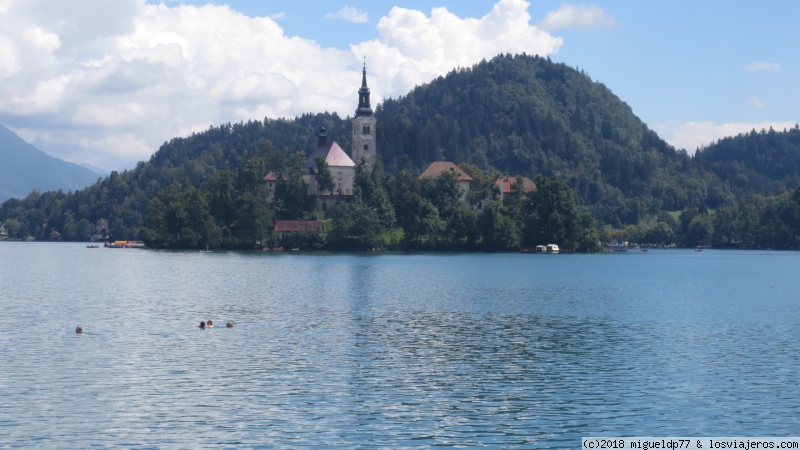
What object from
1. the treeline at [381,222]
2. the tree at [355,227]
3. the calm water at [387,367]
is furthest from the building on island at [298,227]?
the calm water at [387,367]

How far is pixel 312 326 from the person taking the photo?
57219mm

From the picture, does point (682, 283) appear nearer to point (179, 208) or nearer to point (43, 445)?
point (43, 445)

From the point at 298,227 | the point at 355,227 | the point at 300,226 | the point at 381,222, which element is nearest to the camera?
the point at 355,227

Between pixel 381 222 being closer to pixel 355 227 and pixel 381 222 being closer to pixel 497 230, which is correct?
pixel 355 227

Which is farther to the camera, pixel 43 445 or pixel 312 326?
pixel 312 326

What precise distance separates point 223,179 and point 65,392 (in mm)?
161923

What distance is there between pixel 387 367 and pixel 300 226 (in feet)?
513

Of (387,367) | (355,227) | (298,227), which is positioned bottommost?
(387,367)

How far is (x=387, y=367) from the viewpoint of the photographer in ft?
138

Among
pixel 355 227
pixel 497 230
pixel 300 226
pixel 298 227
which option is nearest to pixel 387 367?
pixel 355 227

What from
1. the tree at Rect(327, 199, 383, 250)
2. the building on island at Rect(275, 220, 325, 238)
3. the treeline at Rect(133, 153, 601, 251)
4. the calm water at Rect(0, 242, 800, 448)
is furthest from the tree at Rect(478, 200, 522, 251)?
the calm water at Rect(0, 242, 800, 448)

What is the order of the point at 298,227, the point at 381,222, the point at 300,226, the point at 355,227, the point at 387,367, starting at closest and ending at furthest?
the point at 387,367
the point at 355,227
the point at 381,222
the point at 298,227
the point at 300,226

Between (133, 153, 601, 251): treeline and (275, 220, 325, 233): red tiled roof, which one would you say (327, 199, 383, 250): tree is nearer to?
(133, 153, 601, 251): treeline

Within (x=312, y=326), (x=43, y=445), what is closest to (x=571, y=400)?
(x=43, y=445)
